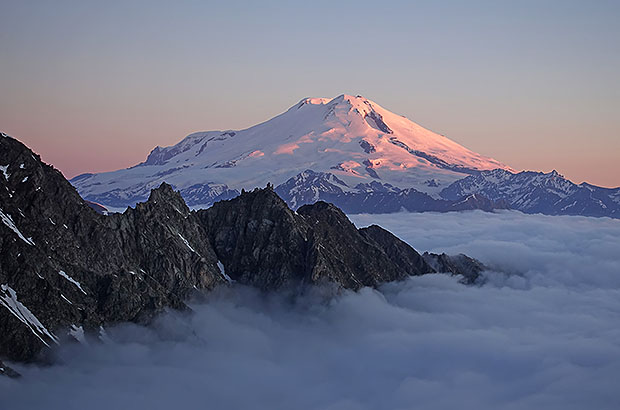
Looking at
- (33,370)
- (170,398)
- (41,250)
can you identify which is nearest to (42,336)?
(33,370)

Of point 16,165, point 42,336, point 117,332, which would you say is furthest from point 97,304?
point 16,165

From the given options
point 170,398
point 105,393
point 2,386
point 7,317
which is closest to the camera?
point 2,386

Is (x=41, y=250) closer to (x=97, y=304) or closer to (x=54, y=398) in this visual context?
(x=97, y=304)

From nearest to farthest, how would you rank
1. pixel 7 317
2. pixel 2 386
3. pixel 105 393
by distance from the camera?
pixel 2 386, pixel 7 317, pixel 105 393

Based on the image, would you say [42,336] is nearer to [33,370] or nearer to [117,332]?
[33,370]

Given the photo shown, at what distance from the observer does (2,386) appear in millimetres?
161625

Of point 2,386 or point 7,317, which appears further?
point 7,317

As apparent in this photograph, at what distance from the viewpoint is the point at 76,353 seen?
18525 centimetres

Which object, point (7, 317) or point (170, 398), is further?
point (170, 398)

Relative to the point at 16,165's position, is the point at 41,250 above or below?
below

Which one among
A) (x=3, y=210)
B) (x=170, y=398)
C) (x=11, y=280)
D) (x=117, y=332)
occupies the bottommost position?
(x=170, y=398)

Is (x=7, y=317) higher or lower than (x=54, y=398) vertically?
higher

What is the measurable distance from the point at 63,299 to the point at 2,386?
29.8 metres

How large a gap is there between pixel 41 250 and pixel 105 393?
106ft
